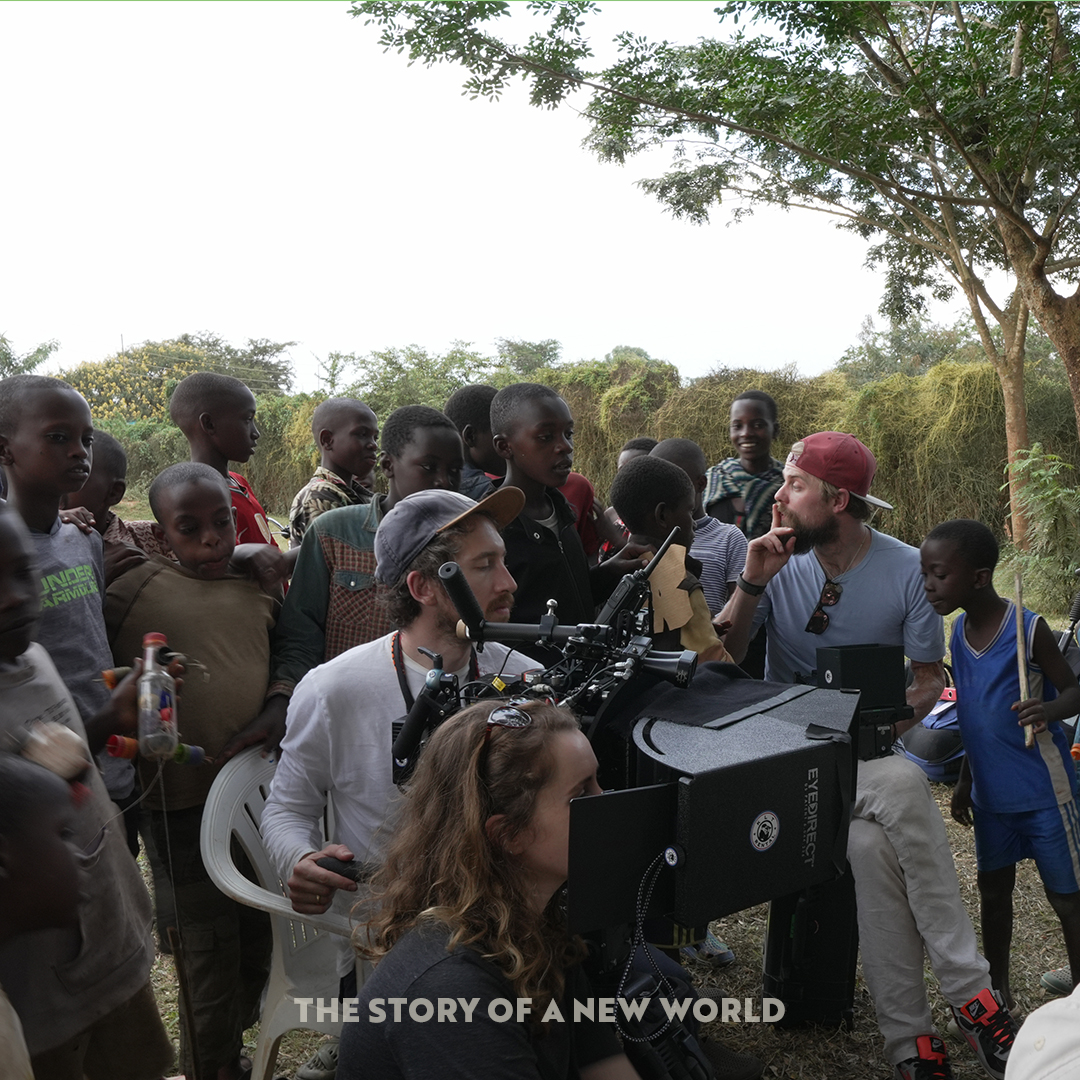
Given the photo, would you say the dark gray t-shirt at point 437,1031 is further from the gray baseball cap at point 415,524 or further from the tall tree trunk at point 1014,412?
the tall tree trunk at point 1014,412

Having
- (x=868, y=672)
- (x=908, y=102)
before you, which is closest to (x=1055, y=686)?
(x=868, y=672)

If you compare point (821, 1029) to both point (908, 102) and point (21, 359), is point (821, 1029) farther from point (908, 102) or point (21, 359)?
point (21, 359)

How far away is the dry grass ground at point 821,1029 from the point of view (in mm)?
2994

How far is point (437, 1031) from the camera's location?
148 cm

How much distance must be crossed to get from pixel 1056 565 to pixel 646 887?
11137mm

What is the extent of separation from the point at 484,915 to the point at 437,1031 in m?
0.20

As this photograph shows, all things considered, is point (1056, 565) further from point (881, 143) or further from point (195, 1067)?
point (195, 1067)

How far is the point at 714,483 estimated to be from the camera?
531 centimetres

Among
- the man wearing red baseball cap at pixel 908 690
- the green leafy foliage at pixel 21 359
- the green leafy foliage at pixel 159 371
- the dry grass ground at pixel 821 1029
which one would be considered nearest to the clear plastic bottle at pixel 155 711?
the dry grass ground at pixel 821 1029

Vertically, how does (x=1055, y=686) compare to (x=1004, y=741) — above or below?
above

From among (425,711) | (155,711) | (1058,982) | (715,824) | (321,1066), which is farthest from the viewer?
(1058,982)

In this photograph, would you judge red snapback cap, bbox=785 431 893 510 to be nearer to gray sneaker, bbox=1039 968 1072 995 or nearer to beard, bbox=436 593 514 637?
beard, bbox=436 593 514 637

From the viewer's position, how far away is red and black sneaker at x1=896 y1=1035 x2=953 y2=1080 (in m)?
2.77

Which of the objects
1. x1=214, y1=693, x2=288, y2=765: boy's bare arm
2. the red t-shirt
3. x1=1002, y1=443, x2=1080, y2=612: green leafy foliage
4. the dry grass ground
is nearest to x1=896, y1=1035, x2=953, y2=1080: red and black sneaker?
the dry grass ground
